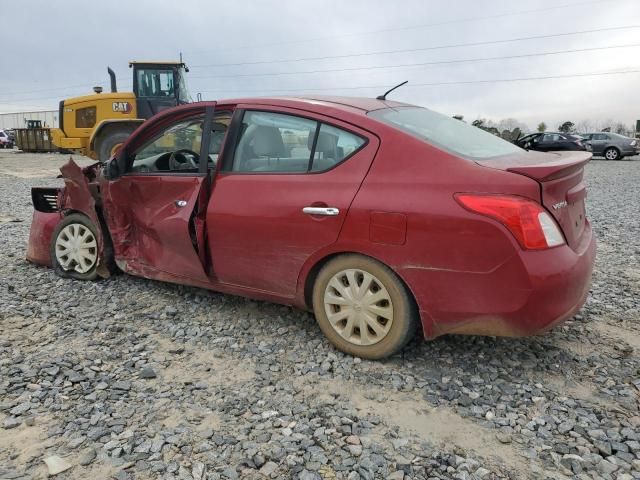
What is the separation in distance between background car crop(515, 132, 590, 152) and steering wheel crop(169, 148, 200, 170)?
20.7 m

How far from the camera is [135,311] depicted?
3.86 m

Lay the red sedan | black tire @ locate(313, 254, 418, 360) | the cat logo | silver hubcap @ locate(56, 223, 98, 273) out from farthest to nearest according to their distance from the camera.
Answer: the cat logo → silver hubcap @ locate(56, 223, 98, 273) → black tire @ locate(313, 254, 418, 360) → the red sedan

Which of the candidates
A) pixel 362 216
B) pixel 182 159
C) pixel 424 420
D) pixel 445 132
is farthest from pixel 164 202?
pixel 424 420

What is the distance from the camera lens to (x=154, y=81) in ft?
49.1

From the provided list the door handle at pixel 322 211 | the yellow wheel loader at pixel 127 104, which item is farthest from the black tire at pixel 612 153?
the door handle at pixel 322 211

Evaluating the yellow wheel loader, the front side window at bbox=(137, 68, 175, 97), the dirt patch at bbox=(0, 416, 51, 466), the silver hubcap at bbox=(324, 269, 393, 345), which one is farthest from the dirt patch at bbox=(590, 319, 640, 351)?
the front side window at bbox=(137, 68, 175, 97)

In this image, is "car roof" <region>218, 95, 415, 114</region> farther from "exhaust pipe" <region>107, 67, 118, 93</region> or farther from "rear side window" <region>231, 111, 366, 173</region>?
"exhaust pipe" <region>107, 67, 118, 93</region>

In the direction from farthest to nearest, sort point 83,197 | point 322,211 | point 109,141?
point 109,141, point 83,197, point 322,211

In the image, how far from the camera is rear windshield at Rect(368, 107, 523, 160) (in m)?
2.89

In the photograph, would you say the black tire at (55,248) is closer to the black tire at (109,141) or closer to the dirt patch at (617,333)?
the dirt patch at (617,333)

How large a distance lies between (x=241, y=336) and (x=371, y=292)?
104 centimetres

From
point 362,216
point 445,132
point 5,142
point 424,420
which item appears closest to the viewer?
point 424,420

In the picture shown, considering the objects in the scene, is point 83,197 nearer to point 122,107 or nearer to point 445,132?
point 445,132

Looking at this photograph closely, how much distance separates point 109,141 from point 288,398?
1364 cm
